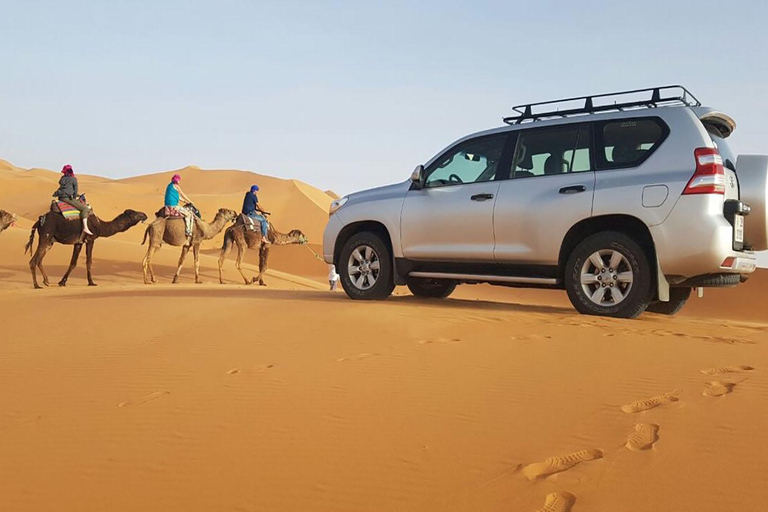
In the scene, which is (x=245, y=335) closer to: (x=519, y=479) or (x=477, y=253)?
(x=477, y=253)

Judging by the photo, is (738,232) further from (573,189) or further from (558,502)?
(558,502)

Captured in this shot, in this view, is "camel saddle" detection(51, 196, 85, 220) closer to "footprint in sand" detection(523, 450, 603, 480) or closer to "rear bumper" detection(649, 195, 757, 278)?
"rear bumper" detection(649, 195, 757, 278)

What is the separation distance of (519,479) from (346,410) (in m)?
1.39

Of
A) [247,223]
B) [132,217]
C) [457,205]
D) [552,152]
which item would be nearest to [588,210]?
[552,152]

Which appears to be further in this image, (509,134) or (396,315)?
(509,134)

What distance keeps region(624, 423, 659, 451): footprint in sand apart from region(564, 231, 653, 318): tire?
407 cm

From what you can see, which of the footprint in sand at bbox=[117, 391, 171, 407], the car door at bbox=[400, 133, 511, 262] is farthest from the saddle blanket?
the footprint in sand at bbox=[117, 391, 171, 407]

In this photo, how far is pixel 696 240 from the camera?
295 inches

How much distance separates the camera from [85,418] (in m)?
4.39

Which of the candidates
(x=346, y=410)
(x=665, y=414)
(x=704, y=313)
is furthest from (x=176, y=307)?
(x=704, y=313)

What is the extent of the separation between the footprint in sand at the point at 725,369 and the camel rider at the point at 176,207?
1514 cm

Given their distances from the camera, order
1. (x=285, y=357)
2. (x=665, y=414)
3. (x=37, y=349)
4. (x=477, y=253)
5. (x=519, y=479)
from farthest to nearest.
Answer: (x=477, y=253) < (x=37, y=349) < (x=285, y=357) < (x=665, y=414) < (x=519, y=479)

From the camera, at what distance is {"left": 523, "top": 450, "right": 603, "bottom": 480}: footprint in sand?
333cm

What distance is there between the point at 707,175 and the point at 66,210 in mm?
14248
